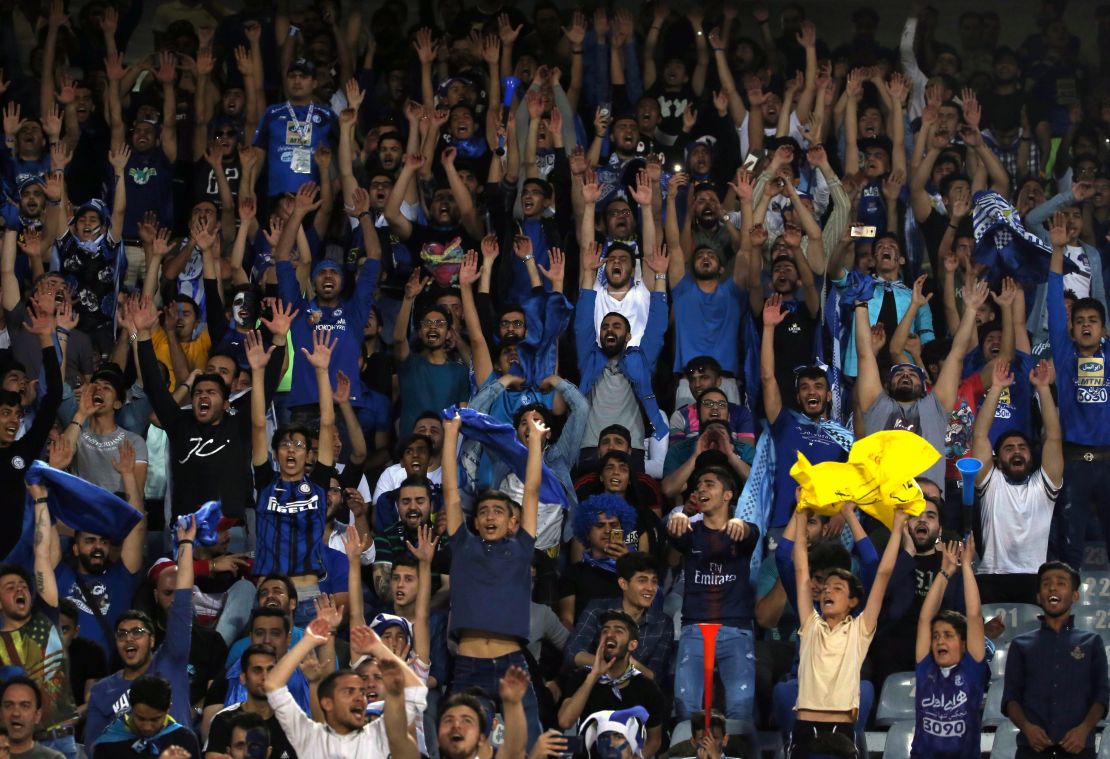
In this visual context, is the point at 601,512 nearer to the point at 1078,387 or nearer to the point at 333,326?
the point at 333,326

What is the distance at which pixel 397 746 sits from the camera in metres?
9.56

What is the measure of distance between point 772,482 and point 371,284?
3.09m

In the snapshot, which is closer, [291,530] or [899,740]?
[899,740]

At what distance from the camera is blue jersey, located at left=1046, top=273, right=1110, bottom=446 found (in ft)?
43.9

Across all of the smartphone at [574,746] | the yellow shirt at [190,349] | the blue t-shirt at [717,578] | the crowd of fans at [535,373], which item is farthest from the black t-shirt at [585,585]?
the yellow shirt at [190,349]

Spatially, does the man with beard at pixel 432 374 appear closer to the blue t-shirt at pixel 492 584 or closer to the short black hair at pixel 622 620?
the blue t-shirt at pixel 492 584

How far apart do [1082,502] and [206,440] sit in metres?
5.20

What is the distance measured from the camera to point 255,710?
34.4 feet

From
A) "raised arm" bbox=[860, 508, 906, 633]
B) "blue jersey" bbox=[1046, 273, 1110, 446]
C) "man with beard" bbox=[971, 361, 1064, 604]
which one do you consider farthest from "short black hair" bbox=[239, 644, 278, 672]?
"blue jersey" bbox=[1046, 273, 1110, 446]

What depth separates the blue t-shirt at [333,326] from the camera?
1375 centimetres

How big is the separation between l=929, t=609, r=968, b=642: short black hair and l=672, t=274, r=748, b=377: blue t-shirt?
10.5ft

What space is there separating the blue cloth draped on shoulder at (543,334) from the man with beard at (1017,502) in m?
2.67

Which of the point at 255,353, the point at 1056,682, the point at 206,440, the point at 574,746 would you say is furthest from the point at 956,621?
the point at 206,440

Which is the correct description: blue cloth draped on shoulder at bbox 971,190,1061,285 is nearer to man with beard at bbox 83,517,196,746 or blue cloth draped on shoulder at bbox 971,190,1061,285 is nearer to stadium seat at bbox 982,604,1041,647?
stadium seat at bbox 982,604,1041,647
